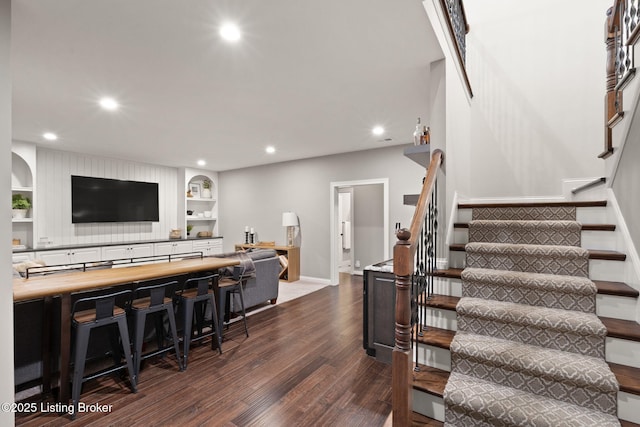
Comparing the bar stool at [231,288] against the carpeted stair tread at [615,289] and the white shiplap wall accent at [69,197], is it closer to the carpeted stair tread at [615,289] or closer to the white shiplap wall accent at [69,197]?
the carpeted stair tread at [615,289]

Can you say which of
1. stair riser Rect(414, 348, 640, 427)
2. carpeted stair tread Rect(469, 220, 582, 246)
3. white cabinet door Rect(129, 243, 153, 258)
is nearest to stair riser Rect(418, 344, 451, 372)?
stair riser Rect(414, 348, 640, 427)

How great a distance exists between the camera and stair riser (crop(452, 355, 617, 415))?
1.38 meters

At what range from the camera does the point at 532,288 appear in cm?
190

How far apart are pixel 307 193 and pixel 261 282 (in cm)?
268

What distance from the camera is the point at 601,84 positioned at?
10.9ft

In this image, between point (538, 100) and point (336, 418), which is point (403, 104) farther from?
point (336, 418)

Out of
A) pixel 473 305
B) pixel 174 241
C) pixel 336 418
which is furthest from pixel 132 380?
pixel 174 241

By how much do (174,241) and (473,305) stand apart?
6.89 metres

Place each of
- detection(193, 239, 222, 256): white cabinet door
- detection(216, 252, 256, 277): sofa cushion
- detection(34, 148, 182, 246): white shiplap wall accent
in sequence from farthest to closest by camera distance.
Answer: detection(193, 239, 222, 256): white cabinet door < detection(34, 148, 182, 246): white shiplap wall accent < detection(216, 252, 256, 277): sofa cushion

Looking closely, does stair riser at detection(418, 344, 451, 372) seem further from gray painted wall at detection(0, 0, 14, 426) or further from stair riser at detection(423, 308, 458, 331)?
gray painted wall at detection(0, 0, 14, 426)

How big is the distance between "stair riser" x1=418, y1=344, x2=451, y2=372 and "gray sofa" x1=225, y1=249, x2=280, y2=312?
8.87 ft

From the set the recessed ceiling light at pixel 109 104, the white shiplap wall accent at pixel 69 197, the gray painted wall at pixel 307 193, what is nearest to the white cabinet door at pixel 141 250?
the white shiplap wall accent at pixel 69 197

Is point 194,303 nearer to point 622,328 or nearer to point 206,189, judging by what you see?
point 622,328

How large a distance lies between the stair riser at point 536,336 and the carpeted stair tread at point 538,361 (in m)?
0.03
